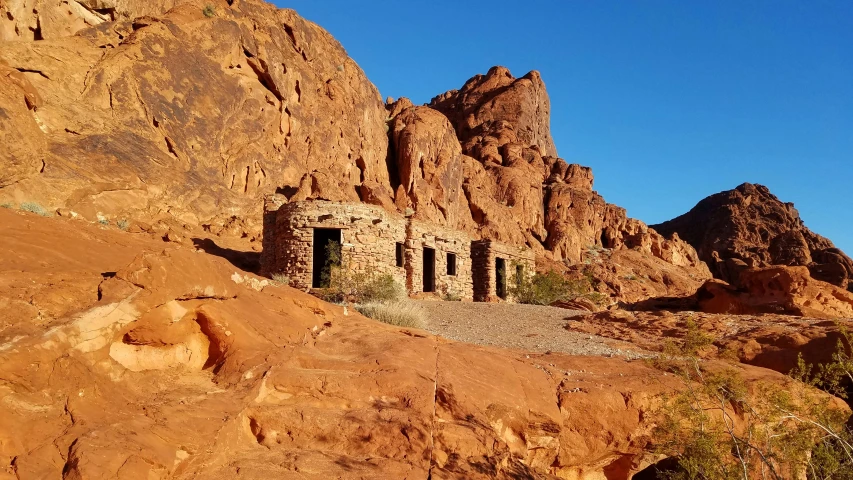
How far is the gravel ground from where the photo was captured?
10.5 metres

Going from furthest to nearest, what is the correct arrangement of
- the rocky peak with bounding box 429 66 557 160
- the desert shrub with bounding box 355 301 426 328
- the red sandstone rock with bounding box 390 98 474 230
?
the rocky peak with bounding box 429 66 557 160 → the red sandstone rock with bounding box 390 98 474 230 → the desert shrub with bounding box 355 301 426 328

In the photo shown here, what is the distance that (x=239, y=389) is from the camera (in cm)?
469

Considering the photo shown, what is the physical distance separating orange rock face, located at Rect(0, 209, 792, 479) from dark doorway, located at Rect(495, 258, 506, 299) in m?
17.0

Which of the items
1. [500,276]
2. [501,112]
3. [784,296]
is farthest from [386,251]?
[501,112]

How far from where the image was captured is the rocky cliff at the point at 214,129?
834 inches

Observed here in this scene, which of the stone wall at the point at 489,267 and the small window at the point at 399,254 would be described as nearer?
the small window at the point at 399,254

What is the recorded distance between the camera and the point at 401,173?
37125 mm

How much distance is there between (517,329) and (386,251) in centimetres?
696

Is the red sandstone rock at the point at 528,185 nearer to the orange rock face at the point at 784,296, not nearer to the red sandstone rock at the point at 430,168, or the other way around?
the red sandstone rock at the point at 430,168

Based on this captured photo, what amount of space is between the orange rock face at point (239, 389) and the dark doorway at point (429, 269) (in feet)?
47.2

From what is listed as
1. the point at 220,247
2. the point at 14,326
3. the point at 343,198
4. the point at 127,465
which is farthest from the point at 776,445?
the point at 343,198

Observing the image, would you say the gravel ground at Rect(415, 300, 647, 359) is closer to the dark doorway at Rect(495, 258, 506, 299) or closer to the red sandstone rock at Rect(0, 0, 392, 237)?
the dark doorway at Rect(495, 258, 506, 299)

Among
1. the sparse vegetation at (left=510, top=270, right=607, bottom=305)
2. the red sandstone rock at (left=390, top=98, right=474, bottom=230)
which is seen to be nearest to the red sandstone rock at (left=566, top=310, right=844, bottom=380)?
the sparse vegetation at (left=510, top=270, right=607, bottom=305)

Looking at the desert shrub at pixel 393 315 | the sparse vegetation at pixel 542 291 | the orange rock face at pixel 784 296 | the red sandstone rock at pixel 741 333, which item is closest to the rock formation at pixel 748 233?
the sparse vegetation at pixel 542 291
